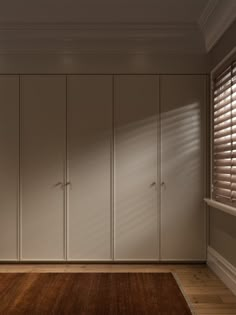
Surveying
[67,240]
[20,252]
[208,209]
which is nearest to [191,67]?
[208,209]

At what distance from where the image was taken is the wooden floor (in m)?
3.50

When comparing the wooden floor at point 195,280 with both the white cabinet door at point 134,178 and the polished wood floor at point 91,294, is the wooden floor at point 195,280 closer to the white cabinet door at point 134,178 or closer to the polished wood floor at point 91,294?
the polished wood floor at point 91,294

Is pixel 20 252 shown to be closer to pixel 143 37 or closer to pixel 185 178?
pixel 185 178

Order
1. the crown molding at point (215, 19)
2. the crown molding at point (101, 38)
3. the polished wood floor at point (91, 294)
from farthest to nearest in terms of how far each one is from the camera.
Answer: the crown molding at point (101, 38), the crown molding at point (215, 19), the polished wood floor at point (91, 294)

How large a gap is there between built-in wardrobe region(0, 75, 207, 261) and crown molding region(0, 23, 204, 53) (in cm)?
32

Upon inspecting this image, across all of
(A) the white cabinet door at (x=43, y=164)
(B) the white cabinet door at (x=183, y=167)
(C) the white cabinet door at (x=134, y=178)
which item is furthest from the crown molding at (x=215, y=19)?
(A) the white cabinet door at (x=43, y=164)

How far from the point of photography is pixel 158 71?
4898 millimetres

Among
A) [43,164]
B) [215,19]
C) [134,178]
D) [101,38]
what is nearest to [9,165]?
[43,164]

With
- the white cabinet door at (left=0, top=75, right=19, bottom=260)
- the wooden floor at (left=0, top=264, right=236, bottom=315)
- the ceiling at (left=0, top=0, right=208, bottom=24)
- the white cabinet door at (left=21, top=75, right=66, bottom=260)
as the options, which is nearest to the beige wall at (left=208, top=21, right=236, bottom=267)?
the wooden floor at (left=0, top=264, right=236, bottom=315)

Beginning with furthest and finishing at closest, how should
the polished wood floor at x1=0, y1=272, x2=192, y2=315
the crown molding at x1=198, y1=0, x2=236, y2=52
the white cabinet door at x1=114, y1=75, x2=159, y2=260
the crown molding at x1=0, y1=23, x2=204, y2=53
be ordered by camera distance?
the white cabinet door at x1=114, y1=75, x2=159, y2=260
the crown molding at x1=0, y1=23, x2=204, y2=53
the crown molding at x1=198, y1=0, x2=236, y2=52
the polished wood floor at x1=0, y1=272, x2=192, y2=315

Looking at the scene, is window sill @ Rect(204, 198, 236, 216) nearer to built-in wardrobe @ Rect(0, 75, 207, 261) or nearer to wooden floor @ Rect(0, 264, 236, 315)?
built-in wardrobe @ Rect(0, 75, 207, 261)

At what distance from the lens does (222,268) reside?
423 centimetres

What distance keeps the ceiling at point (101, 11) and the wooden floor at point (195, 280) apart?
100 inches

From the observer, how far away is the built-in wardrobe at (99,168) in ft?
16.0
